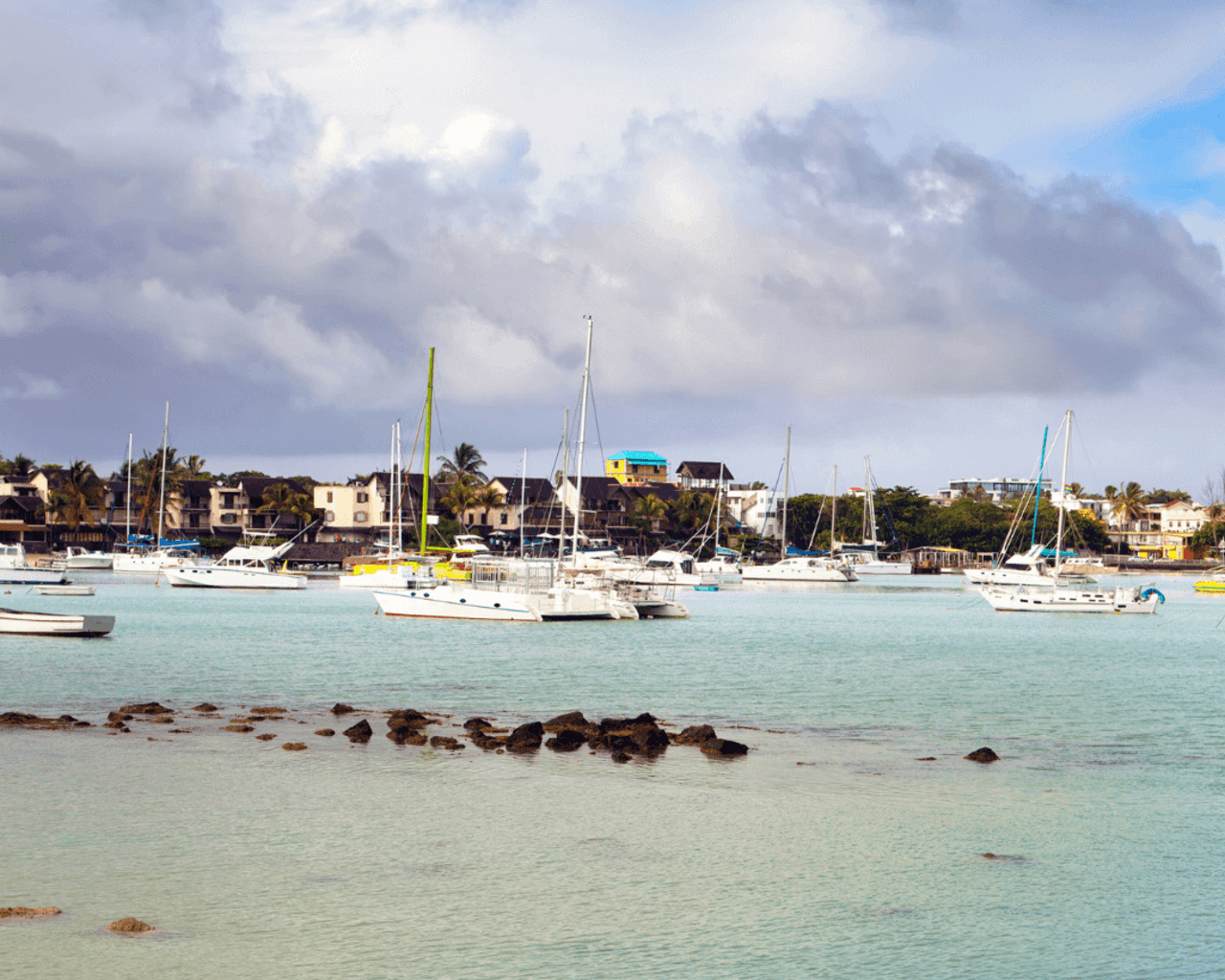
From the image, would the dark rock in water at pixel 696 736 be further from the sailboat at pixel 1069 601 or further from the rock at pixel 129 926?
the sailboat at pixel 1069 601

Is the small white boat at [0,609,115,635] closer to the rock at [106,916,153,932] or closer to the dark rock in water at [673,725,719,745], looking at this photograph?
the dark rock in water at [673,725,719,745]

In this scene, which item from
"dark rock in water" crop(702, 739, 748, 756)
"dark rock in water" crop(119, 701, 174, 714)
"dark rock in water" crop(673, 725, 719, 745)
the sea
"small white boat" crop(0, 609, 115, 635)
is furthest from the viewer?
"small white boat" crop(0, 609, 115, 635)

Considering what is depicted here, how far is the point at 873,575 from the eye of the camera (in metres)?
161

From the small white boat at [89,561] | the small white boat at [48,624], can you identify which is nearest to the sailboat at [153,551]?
the small white boat at [89,561]

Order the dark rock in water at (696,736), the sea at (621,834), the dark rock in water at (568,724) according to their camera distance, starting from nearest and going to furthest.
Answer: the sea at (621,834) → the dark rock in water at (696,736) → the dark rock in water at (568,724)

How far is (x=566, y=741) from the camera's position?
27.3m

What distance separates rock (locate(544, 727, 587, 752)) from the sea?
85cm

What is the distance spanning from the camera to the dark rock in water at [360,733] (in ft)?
91.7

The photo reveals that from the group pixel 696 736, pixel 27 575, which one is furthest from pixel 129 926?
pixel 27 575

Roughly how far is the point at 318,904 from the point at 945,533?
581ft

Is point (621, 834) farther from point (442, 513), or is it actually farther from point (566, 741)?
point (442, 513)

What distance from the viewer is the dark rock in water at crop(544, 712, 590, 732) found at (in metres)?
28.9

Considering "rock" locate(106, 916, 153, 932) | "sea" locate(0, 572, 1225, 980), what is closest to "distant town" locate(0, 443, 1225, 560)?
"sea" locate(0, 572, 1225, 980)

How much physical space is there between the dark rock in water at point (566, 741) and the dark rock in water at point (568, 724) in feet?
2.59
